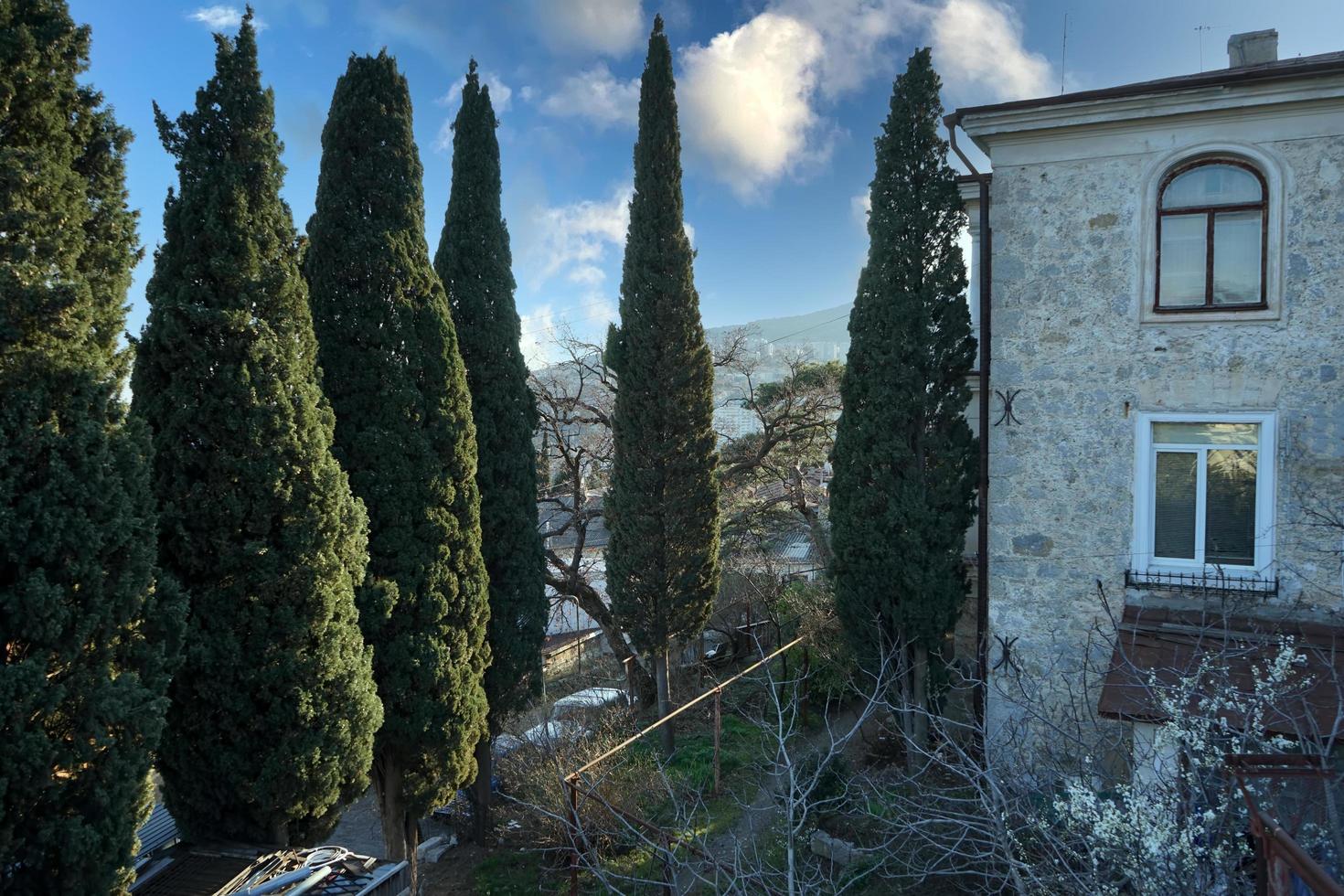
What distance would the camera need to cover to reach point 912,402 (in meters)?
9.73

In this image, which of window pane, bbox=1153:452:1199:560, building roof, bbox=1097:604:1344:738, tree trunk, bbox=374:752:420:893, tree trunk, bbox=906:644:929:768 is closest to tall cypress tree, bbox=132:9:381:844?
tree trunk, bbox=374:752:420:893

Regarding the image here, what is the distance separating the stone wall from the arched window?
Result: 20 cm

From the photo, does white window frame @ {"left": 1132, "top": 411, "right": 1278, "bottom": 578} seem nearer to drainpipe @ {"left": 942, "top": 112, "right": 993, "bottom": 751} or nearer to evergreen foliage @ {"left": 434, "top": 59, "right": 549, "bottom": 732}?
drainpipe @ {"left": 942, "top": 112, "right": 993, "bottom": 751}

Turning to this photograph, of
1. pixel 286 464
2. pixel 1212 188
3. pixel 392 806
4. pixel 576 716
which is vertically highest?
pixel 1212 188

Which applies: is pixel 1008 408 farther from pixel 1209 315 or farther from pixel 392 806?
pixel 392 806

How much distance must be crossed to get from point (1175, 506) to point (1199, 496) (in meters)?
0.24

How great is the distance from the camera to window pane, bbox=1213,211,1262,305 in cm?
783

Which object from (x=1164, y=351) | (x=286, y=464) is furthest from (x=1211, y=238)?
(x=286, y=464)

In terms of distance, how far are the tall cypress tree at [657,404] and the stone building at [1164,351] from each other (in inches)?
195

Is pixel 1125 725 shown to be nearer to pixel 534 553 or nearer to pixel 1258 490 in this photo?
pixel 1258 490

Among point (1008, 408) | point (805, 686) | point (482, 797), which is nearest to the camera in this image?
point (1008, 408)

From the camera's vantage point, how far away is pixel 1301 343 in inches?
301

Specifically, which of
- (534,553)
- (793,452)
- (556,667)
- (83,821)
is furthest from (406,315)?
(556,667)

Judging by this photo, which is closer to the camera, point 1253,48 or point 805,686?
point 1253,48
